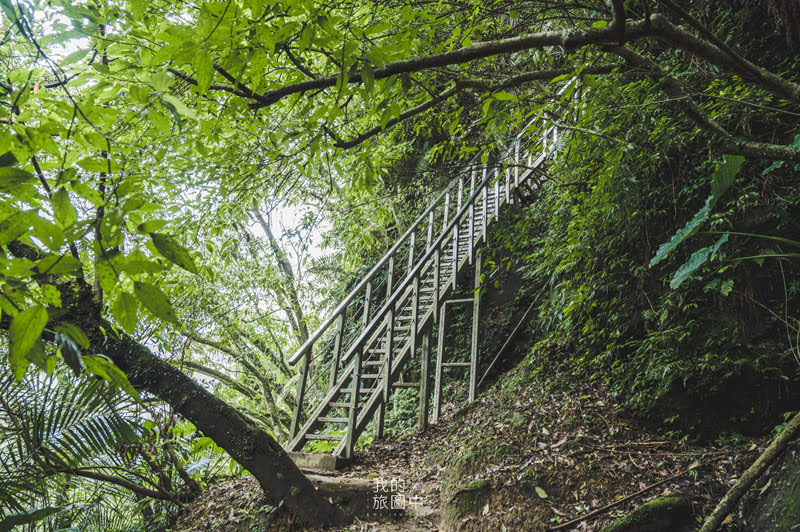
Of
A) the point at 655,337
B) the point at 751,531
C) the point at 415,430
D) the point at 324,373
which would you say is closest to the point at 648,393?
the point at 655,337

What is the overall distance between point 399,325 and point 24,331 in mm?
6069

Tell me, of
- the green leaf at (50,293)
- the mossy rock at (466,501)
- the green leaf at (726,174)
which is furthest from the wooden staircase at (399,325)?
the green leaf at (50,293)

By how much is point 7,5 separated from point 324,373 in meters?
8.54

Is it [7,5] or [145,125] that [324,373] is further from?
[7,5]

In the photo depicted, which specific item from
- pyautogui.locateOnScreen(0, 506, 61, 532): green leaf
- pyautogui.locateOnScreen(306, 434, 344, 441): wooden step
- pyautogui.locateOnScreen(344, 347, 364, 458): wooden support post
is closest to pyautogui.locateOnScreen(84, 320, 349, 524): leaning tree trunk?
pyautogui.locateOnScreen(0, 506, 61, 532): green leaf

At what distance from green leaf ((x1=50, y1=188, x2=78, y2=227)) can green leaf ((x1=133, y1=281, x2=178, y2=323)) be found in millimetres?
256

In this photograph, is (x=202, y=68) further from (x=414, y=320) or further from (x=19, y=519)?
(x=414, y=320)

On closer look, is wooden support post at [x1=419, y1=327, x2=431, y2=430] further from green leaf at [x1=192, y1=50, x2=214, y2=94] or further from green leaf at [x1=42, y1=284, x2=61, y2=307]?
green leaf at [x1=42, y1=284, x2=61, y2=307]

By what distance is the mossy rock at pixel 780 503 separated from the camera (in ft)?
7.54

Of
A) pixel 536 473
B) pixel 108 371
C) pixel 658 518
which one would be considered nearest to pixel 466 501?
pixel 536 473

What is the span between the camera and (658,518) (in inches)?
110

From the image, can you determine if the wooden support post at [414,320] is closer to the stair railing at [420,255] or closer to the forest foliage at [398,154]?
the stair railing at [420,255]

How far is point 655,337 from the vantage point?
408cm

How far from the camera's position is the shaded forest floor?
3191 mm
